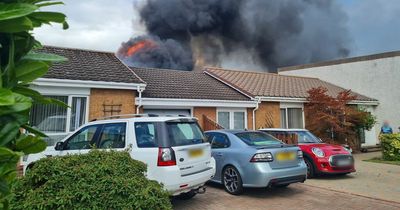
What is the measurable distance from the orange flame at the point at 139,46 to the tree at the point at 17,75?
95.0ft

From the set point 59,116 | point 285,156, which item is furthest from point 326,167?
point 59,116

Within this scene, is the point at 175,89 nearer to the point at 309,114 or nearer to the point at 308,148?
the point at 308,148

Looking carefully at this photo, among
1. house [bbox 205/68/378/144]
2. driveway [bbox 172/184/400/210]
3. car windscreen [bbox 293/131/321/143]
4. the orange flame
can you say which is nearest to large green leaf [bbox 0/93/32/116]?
driveway [bbox 172/184/400/210]

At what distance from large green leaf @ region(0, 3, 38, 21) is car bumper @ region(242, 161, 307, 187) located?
654 centimetres

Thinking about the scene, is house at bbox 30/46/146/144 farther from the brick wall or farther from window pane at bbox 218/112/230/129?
window pane at bbox 218/112/230/129

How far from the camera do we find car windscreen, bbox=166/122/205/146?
19.2 feet

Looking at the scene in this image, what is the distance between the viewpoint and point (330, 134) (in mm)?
16031

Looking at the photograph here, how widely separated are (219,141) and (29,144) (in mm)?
7362

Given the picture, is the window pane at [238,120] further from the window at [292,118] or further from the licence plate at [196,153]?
the licence plate at [196,153]

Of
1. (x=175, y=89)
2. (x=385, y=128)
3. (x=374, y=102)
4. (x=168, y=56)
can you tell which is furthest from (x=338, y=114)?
(x=168, y=56)

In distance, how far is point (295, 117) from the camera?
16750 millimetres

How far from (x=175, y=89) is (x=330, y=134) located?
9.19m

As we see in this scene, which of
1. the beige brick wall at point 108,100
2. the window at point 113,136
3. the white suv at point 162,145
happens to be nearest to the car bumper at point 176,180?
the white suv at point 162,145

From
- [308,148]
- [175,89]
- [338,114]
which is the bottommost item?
[308,148]
